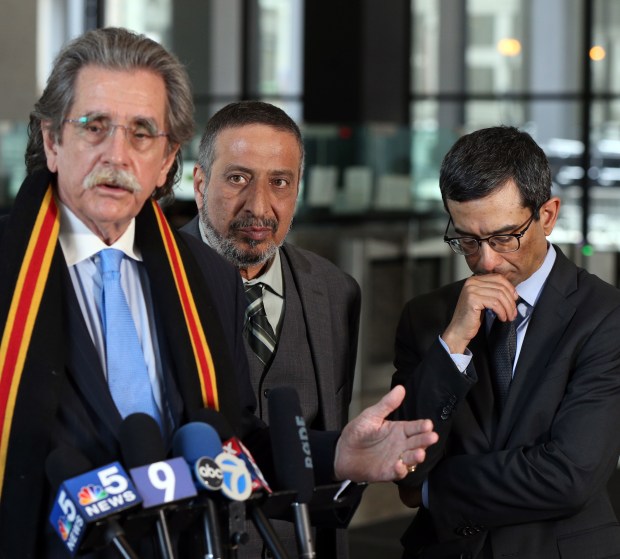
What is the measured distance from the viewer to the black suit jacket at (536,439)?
2385 mm

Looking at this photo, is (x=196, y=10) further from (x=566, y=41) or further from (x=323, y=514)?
(x=323, y=514)

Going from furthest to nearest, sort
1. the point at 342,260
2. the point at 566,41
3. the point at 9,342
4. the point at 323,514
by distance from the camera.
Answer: the point at 566,41 → the point at 342,260 → the point at 323,514 → the point at 9,342

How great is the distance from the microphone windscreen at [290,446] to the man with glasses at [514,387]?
0.61 meters

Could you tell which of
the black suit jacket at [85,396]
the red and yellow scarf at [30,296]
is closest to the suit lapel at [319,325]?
the black suit jacket at [85,396]

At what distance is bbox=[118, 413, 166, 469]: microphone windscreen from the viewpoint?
5.43 feet

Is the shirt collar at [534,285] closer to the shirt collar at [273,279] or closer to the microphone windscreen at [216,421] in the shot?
the shirt collar at [273,279]

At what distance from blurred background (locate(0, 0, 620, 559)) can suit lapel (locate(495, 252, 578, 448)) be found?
19.3ft

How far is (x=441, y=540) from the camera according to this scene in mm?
2477

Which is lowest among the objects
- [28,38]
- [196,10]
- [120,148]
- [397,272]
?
[397,272]

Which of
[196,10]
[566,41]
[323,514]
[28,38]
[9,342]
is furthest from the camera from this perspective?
[196,10]

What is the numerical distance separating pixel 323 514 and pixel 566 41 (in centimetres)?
1283

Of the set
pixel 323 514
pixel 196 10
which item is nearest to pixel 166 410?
pixel 323 514

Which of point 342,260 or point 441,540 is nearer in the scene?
point 441,540

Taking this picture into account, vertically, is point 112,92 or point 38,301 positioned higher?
point 112,92
